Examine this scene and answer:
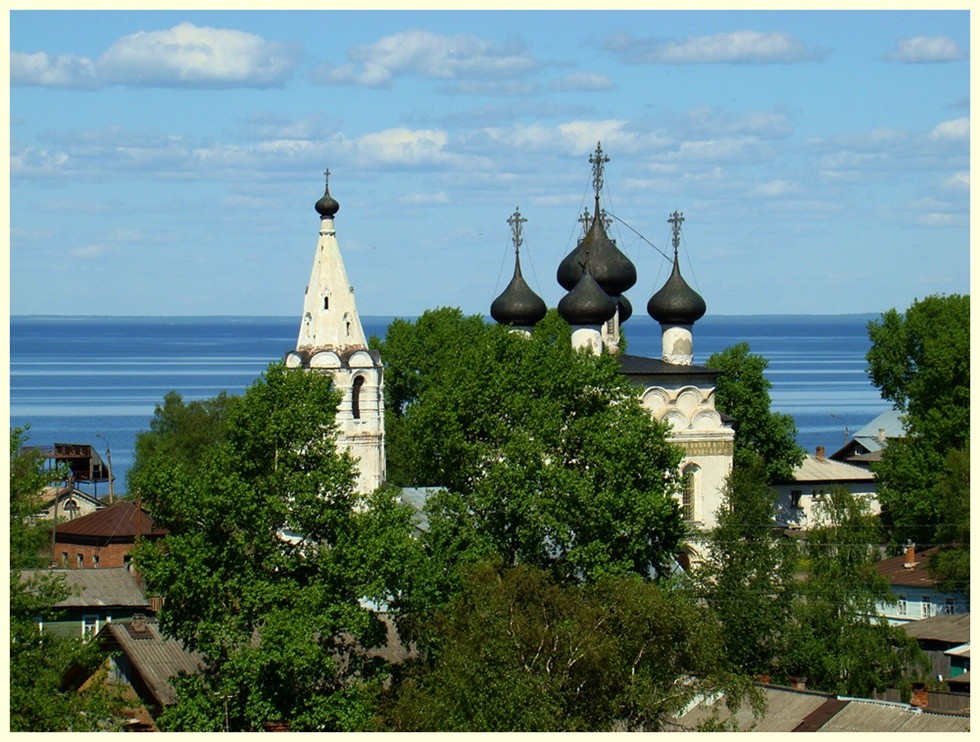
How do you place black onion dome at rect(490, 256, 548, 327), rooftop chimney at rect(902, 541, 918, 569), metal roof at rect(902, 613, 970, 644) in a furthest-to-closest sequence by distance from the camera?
black onion dome at rect(490, 256, 548, 327), rooftop chimney at rect(902, 541, 918, 569), metal roof at rect(902, 613, 970, 644)

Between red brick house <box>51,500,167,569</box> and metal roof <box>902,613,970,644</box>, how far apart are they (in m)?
15.3

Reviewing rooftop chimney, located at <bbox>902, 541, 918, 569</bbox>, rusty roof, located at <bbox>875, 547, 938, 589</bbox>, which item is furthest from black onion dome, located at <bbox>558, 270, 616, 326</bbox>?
rooftop chimney, located at <bbox>902, 541, 918, 569</bbox>

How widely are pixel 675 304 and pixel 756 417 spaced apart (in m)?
7.77

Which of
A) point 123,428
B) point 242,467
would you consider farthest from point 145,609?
point 123,428

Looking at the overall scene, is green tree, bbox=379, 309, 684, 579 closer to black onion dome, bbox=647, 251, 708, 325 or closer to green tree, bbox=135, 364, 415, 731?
green tree, bbox=135, 364, 415, 731

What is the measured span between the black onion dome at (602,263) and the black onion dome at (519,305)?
2.92 feet

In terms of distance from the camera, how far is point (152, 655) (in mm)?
29344

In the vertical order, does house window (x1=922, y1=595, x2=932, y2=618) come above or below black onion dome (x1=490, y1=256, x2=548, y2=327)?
below

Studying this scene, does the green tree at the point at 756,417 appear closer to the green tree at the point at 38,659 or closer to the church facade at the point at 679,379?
the church facade at the point at 679,379

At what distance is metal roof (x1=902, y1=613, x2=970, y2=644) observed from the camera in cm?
3064

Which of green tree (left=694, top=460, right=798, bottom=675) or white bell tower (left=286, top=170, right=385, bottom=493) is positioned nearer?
green tree (left=694, top=460, right=798, bottom=675)

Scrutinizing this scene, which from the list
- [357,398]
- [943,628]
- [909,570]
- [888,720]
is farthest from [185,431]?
[888,720]

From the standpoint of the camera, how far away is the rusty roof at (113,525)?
4122 centimetres
